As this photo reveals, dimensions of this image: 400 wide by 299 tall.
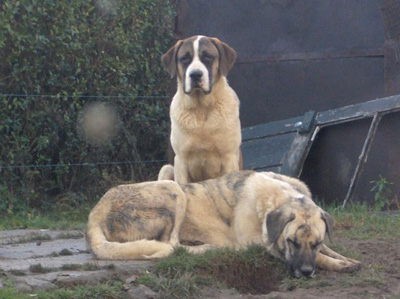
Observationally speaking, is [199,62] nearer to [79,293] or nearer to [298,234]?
[298,234]

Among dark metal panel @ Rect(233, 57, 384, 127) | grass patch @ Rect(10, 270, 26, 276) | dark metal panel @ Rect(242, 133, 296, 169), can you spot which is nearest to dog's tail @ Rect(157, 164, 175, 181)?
dark metal panel @ Rect(242, 133, 296, 169)

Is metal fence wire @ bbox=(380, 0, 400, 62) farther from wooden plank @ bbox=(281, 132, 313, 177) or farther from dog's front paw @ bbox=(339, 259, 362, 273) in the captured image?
dog's front paw @ bbox=(339, 259, 362, 273)

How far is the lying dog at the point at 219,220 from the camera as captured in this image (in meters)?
5.54

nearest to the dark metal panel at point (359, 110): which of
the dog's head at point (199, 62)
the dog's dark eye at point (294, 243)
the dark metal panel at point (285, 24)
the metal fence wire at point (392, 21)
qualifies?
the metal fence wire at point (392, 21)

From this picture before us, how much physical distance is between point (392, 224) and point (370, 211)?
3.46 feet

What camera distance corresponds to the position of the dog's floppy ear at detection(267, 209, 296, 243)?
5.56m

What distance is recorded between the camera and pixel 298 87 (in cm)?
995

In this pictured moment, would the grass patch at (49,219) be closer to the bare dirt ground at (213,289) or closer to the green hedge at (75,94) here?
the green hedge at (75,94)

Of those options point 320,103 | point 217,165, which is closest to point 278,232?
point 217,165

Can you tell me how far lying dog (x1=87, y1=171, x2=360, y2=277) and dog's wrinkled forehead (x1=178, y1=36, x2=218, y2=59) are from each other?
58.9 inches

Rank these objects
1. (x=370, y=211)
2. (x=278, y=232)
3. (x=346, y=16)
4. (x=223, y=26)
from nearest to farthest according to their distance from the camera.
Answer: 1. (x=278, y=232)
2. (x=370, y=211)
3. (x=346, y=16)
4. (x=223, y=26)

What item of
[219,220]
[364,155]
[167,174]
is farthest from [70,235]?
[364,155]

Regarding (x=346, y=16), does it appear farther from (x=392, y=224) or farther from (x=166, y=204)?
(x=166, y=204)

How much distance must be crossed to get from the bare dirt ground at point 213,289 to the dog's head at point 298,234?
123 mm
